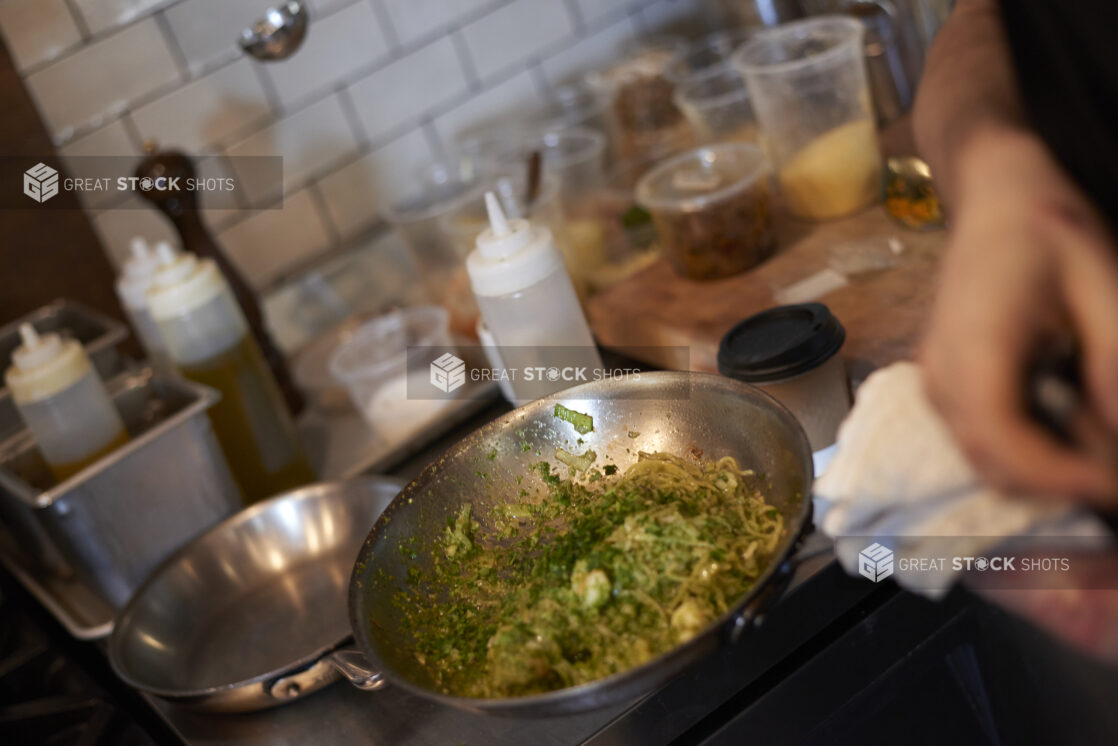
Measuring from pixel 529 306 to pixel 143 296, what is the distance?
55 cm

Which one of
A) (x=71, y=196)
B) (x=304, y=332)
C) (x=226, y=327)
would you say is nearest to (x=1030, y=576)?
(x=226, y=327)

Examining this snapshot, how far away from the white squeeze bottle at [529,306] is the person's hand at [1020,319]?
0.47 metres

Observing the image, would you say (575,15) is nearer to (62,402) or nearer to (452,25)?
(452,25)

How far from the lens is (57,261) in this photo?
55.6 inches

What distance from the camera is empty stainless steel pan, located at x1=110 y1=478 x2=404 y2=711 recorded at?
3.00 feet

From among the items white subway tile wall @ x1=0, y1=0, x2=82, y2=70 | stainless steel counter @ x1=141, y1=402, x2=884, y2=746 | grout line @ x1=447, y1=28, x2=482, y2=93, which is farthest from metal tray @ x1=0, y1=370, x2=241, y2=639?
grout line @ x1=447, y1=28, x2=482, y2=93

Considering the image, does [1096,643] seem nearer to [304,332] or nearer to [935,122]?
[935,122]

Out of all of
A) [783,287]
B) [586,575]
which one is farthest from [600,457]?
[783,287]

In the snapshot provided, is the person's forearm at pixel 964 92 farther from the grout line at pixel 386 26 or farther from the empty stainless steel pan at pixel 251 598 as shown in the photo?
the grout line at pixel 386 26

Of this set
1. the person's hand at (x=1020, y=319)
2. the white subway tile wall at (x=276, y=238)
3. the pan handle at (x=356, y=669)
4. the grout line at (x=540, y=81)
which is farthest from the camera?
the grout line at (x=540, y=81)

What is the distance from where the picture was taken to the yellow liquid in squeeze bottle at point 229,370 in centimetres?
110

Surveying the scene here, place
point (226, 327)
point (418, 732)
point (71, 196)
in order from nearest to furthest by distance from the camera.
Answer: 1. point (418, 732)
2. point (226, 327)
3. point (71, 196)

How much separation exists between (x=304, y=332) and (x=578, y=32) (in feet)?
2.49

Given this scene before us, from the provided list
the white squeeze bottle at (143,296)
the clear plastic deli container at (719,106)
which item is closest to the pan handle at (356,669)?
the white squeeze bottle at (143,296)
